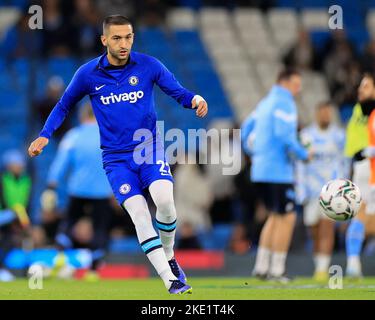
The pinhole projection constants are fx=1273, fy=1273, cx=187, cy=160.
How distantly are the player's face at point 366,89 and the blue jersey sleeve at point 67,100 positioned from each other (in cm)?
425

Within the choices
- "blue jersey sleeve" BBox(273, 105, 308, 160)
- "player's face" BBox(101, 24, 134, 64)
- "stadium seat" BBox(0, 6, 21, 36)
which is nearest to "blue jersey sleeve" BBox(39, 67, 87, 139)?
"player's face" BBox(101, 24, 134, 64)

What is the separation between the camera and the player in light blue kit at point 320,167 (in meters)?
16.3

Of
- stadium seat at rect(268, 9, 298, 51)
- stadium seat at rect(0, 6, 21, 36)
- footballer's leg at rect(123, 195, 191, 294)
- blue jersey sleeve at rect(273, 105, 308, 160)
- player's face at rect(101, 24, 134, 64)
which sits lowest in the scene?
footballer's leg at rect(123, 195, 191, 294)

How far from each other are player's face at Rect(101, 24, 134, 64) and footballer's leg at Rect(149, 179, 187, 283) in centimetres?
110

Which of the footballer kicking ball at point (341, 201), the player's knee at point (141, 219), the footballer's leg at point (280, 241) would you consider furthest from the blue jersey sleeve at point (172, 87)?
the footballer's leg at point (280, 241)

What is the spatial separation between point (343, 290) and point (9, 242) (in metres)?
7.11

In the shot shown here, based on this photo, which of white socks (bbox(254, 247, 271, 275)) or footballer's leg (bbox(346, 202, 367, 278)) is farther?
white socks (bbox(254, 247, 271, 275))

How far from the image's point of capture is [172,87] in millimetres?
10555

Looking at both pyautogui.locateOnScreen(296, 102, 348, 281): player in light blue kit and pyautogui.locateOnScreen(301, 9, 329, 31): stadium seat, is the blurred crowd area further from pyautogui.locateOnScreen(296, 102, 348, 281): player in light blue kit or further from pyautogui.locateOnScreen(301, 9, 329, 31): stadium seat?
pyautogui.locateOnScreen(296, 102, 348, 281): player in light blue kit

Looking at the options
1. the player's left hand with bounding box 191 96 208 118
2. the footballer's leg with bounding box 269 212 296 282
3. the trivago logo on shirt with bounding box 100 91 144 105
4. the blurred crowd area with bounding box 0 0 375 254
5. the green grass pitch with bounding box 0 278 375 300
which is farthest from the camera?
the blurred crowd area with bounding box 0 0 375 254

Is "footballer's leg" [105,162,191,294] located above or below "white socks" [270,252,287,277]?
above

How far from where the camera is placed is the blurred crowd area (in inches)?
734
